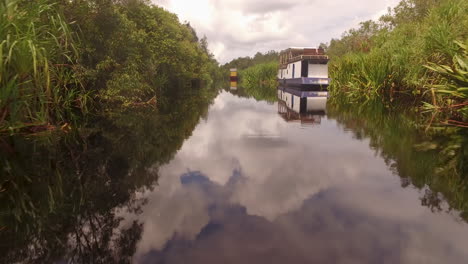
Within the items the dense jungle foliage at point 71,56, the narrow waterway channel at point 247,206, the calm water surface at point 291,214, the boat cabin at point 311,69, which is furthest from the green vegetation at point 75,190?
the boat cabin at point 311,69

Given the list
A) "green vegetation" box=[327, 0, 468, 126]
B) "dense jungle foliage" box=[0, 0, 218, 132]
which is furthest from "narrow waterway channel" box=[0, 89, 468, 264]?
"green vegetation" box=[327, 0, 468, 126]

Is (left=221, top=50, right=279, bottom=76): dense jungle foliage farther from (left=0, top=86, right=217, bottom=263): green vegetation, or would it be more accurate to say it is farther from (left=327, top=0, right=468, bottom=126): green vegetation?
(left=0, top=86, right=217, bottom=263): green vegetation

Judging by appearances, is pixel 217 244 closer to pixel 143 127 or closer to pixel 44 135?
pixel 44 135

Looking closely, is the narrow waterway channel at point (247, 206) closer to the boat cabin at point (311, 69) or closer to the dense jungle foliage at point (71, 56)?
the dense jungle foliage at point (71, 56)

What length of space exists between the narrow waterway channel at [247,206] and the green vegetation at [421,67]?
1854mm

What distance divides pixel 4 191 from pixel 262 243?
3.65 meters

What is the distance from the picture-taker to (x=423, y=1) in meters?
27.1

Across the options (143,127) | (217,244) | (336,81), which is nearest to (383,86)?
(336,81)

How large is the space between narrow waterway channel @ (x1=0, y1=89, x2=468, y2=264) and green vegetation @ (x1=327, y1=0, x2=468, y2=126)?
73.0 inches

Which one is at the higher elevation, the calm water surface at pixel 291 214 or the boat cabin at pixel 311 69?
the boat cabin at pixel 311 69

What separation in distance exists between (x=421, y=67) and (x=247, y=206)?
10.1 m

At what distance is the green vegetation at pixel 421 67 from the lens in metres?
7.73

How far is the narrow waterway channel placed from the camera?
9.32ft

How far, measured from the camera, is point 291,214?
3.62 m
